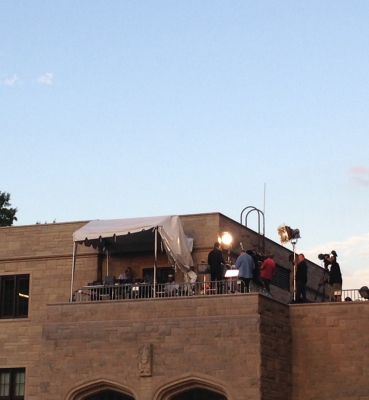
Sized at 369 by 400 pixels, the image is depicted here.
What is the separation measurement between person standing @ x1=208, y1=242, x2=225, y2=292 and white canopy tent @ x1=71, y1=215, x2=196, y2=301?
1.41 metres

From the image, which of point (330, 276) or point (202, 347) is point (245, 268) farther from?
point (330, 276)

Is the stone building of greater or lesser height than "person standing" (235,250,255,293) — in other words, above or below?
below

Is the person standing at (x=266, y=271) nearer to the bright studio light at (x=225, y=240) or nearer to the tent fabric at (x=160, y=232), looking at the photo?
the bright studio light at (x=225, y=240)

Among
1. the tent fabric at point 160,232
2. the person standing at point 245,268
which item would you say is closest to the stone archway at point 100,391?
the tent fabric at point 160,232

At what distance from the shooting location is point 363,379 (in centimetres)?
3123

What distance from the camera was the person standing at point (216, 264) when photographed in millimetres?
32031

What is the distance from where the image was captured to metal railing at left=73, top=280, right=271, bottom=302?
31594mm

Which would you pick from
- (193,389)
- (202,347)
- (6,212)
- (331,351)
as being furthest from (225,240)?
(6,212)

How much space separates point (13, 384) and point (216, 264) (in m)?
8.99

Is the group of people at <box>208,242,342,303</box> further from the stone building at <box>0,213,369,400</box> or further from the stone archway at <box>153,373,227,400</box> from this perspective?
the stone archway at <box>153,373,227,400</box>

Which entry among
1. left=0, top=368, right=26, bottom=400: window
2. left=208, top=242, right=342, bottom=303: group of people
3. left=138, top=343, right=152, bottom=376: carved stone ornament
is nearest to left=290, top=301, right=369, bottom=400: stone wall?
left=208, top=242, right=342, bottom=303: group of people

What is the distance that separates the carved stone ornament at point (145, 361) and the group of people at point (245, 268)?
10.2ft

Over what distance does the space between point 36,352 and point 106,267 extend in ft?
12.7

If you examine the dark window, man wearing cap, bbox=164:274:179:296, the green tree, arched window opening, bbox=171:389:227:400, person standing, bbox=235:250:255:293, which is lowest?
arched window opening, bbox=171:389:227:400
